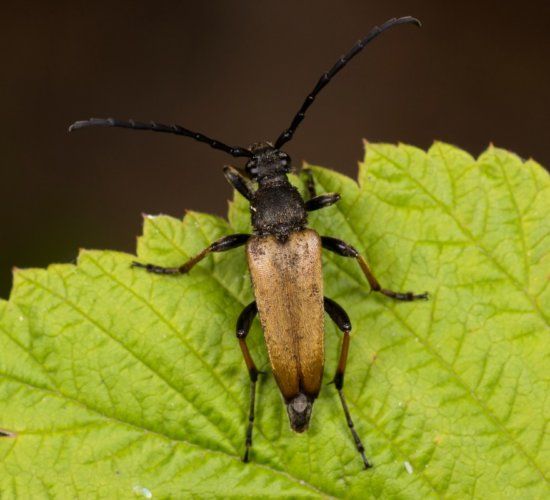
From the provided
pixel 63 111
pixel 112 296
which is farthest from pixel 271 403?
pixel 63 111

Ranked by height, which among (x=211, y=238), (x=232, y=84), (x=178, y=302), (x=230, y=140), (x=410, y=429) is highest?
(x=232, y=84)

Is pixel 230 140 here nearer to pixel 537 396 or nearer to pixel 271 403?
pixel 271 403

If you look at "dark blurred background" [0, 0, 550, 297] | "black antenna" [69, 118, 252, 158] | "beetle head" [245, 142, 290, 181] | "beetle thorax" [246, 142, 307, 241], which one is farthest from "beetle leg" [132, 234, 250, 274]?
"dark blurred background" [0, 0, 550, 297]

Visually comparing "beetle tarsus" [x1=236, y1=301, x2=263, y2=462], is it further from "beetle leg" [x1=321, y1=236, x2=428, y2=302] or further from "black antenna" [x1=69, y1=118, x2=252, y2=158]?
"black antenna" [x1=69, y1=118, x2=252, y2=158]

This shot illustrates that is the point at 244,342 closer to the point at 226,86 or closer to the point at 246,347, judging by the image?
the point at 246,347

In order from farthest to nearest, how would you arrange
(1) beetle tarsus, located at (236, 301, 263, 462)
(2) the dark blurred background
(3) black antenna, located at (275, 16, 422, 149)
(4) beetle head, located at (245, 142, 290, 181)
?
(2) the dark blurred background → (4) beetle head, located at (245, 142, 290, 181) → (3) black antenna, located at (275, 16, 422, 149) → (1) beetle tarsus, located at (236, 301, 263, 462)

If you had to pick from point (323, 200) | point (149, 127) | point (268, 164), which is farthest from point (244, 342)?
point (149, 127)
